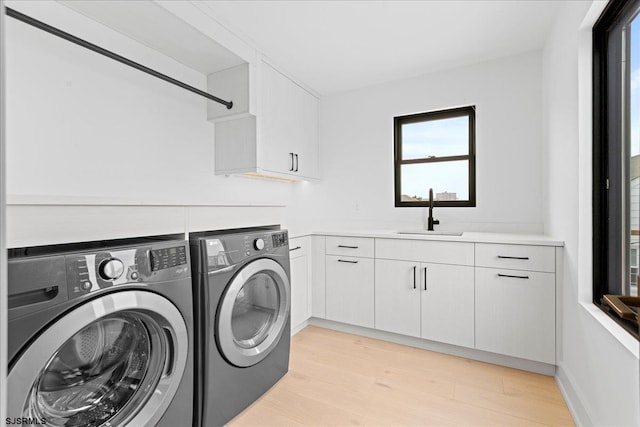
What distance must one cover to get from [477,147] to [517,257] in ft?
3.70

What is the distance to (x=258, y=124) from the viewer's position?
2.52m

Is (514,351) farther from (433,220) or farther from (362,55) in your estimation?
(362,55)

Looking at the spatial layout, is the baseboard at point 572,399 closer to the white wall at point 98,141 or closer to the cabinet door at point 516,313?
the cabinet door at point 516,313

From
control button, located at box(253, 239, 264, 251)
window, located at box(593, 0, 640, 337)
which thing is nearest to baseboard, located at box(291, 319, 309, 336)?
control button, located at box(253, 239, 264, 251)

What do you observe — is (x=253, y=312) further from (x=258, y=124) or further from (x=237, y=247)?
(x=258, y=124)

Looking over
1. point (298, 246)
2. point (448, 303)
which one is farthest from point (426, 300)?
point (298, 246)

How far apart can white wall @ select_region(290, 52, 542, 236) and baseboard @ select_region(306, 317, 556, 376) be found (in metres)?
1.02

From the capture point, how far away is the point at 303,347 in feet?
7.88

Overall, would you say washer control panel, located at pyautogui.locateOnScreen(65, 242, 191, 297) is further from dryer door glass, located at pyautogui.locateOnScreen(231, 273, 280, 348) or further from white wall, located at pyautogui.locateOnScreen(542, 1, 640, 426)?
white wall, located at pyautogui.locateOnScreen(542, 1, 640, 426)

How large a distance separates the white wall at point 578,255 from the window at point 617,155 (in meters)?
0.04

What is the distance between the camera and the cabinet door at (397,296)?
93.3 inches

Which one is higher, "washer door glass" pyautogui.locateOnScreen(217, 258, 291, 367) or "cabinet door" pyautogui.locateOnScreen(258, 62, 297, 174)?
"cabinet door" pyautogui.locateOnScreen(258, 62, 297, 174)

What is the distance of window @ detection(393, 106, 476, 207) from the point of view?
9.25 feet

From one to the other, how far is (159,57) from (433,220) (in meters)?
2.57
